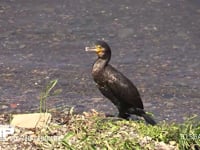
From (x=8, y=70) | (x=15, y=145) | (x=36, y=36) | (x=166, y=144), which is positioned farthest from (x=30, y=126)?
(x=36, y=36)

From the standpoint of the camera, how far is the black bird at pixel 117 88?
6.59 m

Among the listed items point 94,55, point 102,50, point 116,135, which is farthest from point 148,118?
point 94,55

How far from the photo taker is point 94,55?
29.3ft

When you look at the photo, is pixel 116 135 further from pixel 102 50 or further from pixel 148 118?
pixel 102 50

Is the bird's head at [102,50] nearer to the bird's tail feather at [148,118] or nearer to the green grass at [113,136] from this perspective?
the bird's tail feather at [148,118]

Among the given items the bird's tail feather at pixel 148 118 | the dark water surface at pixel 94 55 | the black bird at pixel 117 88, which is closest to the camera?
the bird's tail feather at pixel 148 118

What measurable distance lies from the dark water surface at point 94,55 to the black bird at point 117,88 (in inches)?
21.4

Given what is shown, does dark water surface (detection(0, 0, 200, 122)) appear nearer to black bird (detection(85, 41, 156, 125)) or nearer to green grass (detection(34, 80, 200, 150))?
black bird (detection(85, 41, 156, 125))

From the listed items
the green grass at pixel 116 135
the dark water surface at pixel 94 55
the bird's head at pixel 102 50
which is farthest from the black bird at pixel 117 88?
the green grass at pixel 116 135

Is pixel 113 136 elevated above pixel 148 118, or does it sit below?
above

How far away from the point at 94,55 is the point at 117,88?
2.35m

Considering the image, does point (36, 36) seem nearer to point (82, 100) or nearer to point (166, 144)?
point (82, 100)

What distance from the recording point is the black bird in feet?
21.6

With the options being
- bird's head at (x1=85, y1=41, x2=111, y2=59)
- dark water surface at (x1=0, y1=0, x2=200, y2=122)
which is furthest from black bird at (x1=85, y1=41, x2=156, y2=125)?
dark water surface at (x1=0, y1=0, x2=200, y2=122)
